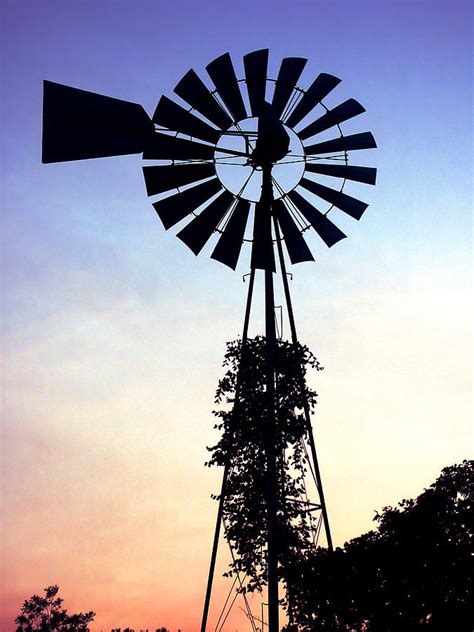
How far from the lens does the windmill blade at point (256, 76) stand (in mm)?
16703

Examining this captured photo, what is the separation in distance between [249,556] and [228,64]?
1076 cm

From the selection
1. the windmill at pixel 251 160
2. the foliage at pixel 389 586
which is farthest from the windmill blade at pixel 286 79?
the foliage at pixel 389 586

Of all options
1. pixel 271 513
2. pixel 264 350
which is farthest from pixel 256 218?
pixel 271 513

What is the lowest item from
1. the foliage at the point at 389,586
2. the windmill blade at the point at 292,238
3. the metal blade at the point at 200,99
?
the foliage at the point at 389,586

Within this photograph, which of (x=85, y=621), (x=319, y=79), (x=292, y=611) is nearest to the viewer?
(x=292, y=611)

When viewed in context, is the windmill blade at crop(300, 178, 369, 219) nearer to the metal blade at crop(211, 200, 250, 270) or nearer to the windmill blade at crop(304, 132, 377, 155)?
the windmill blade at crop(304, 132, 377, 155)

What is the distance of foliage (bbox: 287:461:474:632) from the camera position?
15734mm

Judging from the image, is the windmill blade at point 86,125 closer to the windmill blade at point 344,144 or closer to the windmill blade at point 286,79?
the windmill blade at point 286,79

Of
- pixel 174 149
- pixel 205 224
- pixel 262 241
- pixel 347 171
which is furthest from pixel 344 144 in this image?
pixel 174 149

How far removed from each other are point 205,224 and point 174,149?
5.93 feet

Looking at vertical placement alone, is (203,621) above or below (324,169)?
below

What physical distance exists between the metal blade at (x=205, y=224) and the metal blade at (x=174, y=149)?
1075mm

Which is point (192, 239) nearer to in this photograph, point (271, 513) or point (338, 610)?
point (271, 513)

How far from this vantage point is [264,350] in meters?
17.7
